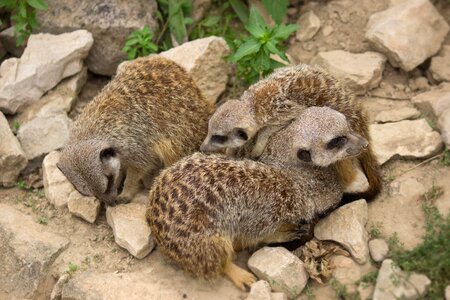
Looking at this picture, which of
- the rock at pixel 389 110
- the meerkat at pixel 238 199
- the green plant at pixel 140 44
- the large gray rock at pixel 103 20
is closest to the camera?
the meerkat at pixel 238 199

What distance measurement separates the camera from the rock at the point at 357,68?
5.22m

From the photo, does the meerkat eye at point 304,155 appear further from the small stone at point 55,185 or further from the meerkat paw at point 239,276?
the small stone at point 55,185

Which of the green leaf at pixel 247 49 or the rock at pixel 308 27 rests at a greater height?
the green leaf at pixel 247 49

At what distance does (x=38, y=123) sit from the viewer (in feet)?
17.2

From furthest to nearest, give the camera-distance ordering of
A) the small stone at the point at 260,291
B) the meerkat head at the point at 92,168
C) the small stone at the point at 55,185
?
the small stone at the point at 55,185 → the meerkat head at the point at 92,168 → the small stone at the point at 260,291

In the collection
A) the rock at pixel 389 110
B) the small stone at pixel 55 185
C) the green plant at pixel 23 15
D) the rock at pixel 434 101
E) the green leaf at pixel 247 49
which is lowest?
the rock at pixel 389 110

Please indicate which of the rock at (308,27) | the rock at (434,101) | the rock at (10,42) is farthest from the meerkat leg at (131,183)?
the rock at (434,101)

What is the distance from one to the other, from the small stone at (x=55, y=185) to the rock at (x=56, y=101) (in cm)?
60

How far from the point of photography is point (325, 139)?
4.16 metres

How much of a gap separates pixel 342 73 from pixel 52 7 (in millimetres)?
2626

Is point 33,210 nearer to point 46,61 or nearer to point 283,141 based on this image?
point 46,61

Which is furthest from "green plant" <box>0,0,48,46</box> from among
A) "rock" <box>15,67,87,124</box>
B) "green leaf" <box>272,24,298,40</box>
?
"green leaf" <box>272,24,298,40</box>

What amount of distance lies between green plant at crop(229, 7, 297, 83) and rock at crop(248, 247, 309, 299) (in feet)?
5.20

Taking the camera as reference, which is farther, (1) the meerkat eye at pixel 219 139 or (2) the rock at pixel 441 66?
(2) the rock at pixel 441 66
